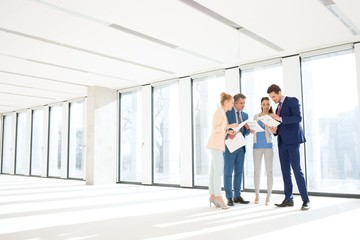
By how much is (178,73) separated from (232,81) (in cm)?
137

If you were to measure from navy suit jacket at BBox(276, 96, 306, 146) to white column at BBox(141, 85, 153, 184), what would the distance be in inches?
184

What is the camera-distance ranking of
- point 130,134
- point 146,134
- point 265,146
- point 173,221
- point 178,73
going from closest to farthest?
1. point 173,221
2. point 265,146
3. point 178,73
4. point 146,134
5. point 130,134

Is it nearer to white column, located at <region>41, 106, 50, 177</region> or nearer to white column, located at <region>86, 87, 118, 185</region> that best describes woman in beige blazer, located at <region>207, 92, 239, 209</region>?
white column, located at <region>86, 87, 118, 185</region>

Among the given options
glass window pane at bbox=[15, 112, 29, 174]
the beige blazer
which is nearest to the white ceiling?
the beige blazer

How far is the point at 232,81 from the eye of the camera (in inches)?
267

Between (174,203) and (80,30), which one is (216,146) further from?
(80,30)

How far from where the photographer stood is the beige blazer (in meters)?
3.95

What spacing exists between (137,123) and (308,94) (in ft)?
15.8

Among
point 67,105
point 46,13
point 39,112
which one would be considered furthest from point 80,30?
point 39,112

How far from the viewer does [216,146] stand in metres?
3.95

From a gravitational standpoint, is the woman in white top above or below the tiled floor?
above

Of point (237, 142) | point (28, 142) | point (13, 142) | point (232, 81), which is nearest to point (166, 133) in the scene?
point (232, 81)

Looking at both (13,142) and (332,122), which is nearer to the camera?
(332,122)

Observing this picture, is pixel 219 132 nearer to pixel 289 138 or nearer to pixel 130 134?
pixel 289 138
